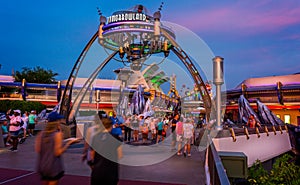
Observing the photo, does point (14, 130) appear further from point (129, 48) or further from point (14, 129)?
point (129, 48)

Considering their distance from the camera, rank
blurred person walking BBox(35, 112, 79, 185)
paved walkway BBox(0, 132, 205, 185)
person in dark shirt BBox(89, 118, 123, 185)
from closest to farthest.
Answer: person in dark shirt BBox(89, 118, 123, 185)
blurred person walking BBox(35, 112, 79, 185)
paved walkway BBox(0, 132, 205, 185)

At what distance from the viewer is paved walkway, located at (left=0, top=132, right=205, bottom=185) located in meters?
7.61

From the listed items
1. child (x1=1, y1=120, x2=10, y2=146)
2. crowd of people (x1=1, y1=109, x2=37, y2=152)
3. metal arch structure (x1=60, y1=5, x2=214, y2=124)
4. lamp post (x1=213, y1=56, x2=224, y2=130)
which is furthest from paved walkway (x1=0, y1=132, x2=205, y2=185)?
metal arch structure (x1=60, y1=5, x2=214, y2=124)

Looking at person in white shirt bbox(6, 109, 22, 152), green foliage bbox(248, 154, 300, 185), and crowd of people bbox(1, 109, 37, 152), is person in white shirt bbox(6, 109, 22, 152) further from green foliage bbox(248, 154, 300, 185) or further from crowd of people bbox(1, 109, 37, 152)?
green foliage bbox(248, 154, 300, 185)

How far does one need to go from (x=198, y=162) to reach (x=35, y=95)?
188 feet

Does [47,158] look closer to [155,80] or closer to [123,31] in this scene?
[123,31]

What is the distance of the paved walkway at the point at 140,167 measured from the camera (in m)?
7.61

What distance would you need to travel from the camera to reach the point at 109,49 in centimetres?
3175

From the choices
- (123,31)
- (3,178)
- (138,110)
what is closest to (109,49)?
(123,31)

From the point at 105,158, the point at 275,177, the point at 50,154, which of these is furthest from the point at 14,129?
the point at 275,177

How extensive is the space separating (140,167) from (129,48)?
72.9 ft

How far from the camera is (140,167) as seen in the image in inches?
368

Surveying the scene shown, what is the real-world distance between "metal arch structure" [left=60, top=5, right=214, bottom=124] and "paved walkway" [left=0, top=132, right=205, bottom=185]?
376 inches

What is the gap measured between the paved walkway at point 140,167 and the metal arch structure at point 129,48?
31.4 ft
